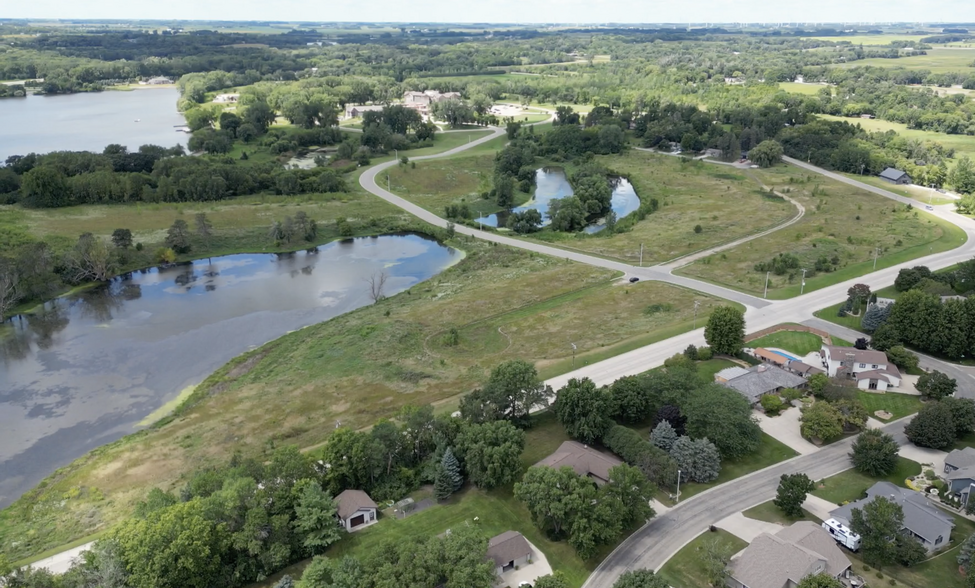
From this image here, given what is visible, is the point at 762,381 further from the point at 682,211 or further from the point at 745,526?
the point at 682,211

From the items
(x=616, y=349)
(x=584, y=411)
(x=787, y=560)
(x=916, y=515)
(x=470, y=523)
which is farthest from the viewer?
(x=616, y=349)

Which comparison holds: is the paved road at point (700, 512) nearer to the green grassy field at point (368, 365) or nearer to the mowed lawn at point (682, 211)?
the green grassy field at point (368, 365)

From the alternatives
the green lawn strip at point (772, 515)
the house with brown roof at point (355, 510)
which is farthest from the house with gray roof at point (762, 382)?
the house with brown roof at point (355, 510)

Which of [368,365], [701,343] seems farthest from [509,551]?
[701,343]

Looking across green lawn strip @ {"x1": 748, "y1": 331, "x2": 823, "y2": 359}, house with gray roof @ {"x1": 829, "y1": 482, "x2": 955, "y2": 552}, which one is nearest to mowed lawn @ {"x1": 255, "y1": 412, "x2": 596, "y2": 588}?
house with gray roof @ {"x1": 829, "y1": 482, "x2": 955, "y2": 552}

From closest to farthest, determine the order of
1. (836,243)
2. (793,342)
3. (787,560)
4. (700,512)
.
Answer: (787,560)
(700,512)
(793,342)
(836,243)

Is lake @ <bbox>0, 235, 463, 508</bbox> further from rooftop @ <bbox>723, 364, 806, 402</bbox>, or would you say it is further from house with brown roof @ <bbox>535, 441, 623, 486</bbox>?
rooftop @ <bbox>723, 364, 806, 402</bbox>
